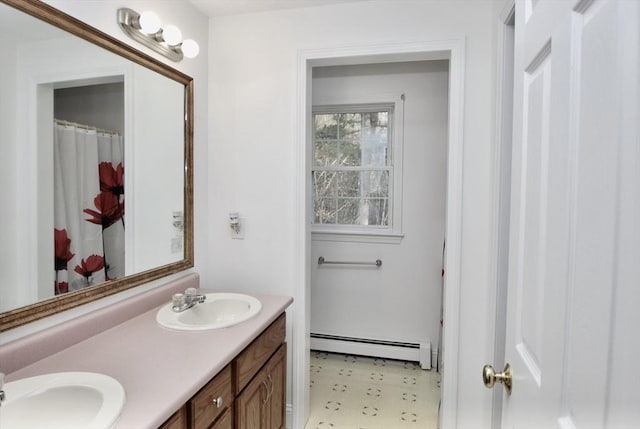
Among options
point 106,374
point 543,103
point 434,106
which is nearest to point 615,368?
point 543,103

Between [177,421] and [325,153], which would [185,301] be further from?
[325,153]

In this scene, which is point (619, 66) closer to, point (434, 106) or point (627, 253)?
point (627, 253)

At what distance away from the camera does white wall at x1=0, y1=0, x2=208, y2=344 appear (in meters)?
1.31

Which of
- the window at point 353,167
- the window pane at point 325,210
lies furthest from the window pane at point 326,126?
the window pane at point 325,210

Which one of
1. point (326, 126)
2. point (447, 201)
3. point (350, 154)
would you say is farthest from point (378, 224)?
point (447, 201)

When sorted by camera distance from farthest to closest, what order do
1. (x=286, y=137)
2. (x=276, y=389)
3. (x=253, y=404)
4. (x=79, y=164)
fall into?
1. (x=286, y=137)
2. (x=276, y=389)
3. (x=253, y=404)
4. (x=79, y=164)

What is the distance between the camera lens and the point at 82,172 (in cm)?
139

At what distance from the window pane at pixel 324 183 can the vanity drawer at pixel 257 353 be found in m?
1.42

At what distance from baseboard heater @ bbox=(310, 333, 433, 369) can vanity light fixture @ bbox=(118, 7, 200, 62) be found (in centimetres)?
236

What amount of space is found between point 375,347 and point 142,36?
2.65 metres

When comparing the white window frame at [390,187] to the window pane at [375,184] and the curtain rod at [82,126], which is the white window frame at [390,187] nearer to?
the window pane at [375,184]

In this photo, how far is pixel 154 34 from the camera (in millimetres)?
1688

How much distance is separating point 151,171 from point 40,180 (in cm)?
54

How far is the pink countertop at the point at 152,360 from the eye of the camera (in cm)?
93
